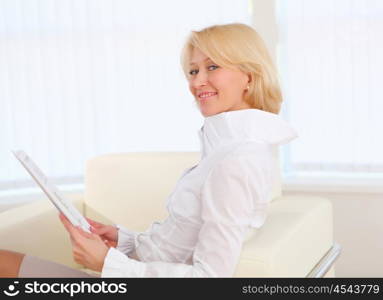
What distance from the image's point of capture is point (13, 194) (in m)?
4.10

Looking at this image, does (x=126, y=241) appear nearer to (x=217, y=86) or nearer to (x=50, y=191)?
(x=50, y=191)

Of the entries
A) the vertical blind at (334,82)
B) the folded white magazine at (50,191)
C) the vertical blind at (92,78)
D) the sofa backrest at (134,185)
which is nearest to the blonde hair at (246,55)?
the folded white magazine at (50,191)

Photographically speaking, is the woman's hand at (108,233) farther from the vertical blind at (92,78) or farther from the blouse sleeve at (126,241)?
the vertical blind at (92,78)

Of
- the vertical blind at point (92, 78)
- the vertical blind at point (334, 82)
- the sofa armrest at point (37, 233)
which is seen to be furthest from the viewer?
the vertical blind at point (92, 78)

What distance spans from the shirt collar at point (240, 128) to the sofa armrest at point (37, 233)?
3.08 ft

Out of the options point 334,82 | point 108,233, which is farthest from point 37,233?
point 334,82

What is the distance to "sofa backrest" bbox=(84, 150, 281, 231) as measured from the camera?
302 centimetres

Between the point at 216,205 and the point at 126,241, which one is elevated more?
the point at 216,205

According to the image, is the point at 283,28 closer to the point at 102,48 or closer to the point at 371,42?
the point at 371,42

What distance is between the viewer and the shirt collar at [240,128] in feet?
6.84

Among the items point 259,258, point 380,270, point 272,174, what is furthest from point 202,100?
point 380,270

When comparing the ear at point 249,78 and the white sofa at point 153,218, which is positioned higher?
the ear at point 249,78

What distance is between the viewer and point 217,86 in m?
2.17

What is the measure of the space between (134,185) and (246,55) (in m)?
1.12
